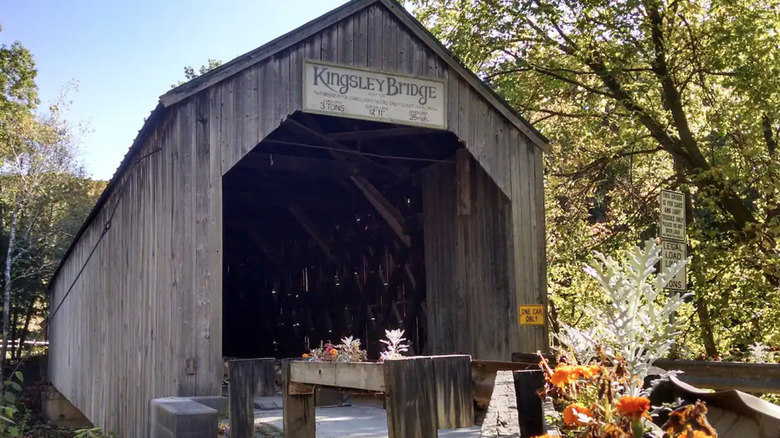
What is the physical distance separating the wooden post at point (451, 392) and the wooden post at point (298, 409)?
2.07 m

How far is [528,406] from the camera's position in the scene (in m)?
2.62

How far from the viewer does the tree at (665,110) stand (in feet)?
33.9

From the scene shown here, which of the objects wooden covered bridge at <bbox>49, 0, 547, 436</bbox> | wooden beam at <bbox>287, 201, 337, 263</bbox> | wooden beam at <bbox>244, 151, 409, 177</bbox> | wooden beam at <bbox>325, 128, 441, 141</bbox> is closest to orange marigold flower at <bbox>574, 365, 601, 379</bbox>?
wooden covered bridge at <bbox>49, 0, 547, 436</bbox>

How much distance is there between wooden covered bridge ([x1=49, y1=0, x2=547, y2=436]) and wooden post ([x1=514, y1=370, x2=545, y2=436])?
513 centimetres

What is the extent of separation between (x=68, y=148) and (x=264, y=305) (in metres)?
14.4

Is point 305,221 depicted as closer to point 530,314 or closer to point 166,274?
point 530,314

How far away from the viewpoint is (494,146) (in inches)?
380

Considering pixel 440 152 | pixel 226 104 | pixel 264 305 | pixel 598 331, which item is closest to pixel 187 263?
pixel 226 104

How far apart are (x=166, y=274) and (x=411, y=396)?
17.8 feet

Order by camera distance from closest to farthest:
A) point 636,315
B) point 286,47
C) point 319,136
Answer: point 636,315 → point 286,47 → point 319,136

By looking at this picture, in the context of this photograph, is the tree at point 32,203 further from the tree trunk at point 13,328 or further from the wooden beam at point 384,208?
the wooden beam at point 384,208

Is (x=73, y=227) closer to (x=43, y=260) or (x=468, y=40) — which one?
(x=43, y=260)

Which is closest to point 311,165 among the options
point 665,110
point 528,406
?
point 665,110

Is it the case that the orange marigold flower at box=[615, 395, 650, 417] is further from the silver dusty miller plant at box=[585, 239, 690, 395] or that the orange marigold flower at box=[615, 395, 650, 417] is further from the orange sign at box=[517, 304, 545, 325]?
the orange sign at box=[517, 304, 545, 325]
